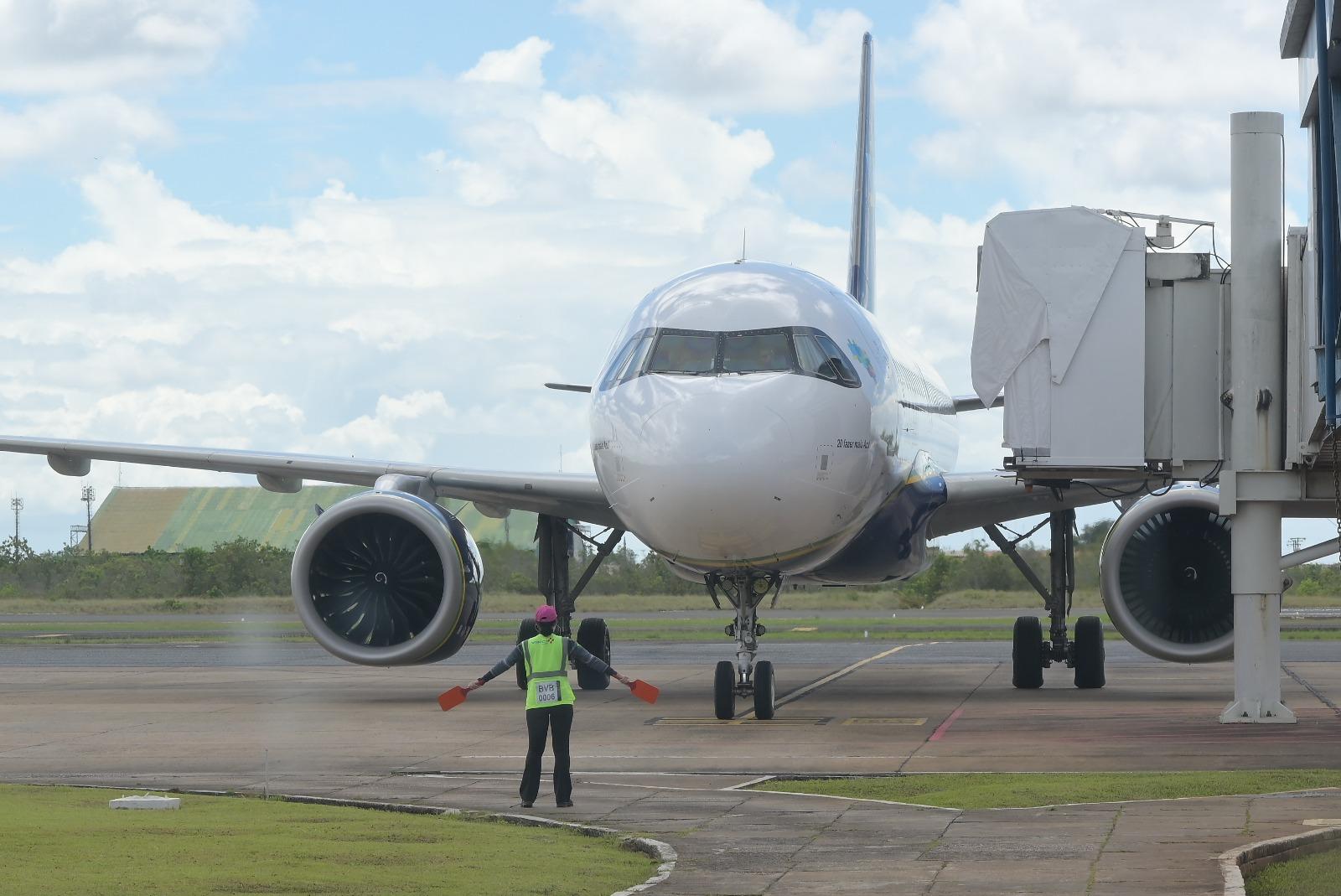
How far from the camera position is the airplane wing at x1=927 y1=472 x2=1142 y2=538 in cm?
1852

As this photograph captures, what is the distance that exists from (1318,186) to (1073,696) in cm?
862

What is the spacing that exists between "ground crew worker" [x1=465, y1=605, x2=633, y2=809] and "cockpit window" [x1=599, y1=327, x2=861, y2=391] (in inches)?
158

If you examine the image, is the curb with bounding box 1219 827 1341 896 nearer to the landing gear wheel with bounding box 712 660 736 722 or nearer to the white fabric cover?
the white fabric cover

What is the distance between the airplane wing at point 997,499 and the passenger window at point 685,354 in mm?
4481

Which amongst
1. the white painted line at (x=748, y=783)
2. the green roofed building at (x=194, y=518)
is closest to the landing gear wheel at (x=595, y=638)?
the white painted line at (x=748, y=783)

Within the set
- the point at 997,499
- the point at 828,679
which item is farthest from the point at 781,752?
the point at 828,679

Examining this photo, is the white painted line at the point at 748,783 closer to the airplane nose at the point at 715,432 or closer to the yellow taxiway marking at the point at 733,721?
the airplane nose at the point at 715,432

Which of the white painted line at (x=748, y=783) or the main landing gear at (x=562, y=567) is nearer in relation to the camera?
the white painted line at (x=748, y=783)

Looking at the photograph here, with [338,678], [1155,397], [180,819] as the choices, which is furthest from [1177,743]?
[338,678]

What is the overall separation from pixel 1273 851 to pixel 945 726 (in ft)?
24.1

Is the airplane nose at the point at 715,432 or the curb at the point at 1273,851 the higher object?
the airplane nose at the point at 715,432

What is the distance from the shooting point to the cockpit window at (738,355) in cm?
1454

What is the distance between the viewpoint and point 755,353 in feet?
48.1

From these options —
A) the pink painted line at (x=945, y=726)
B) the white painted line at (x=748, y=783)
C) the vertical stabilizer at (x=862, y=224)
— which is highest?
the vertical stabilizer at (x=862, y=224)
